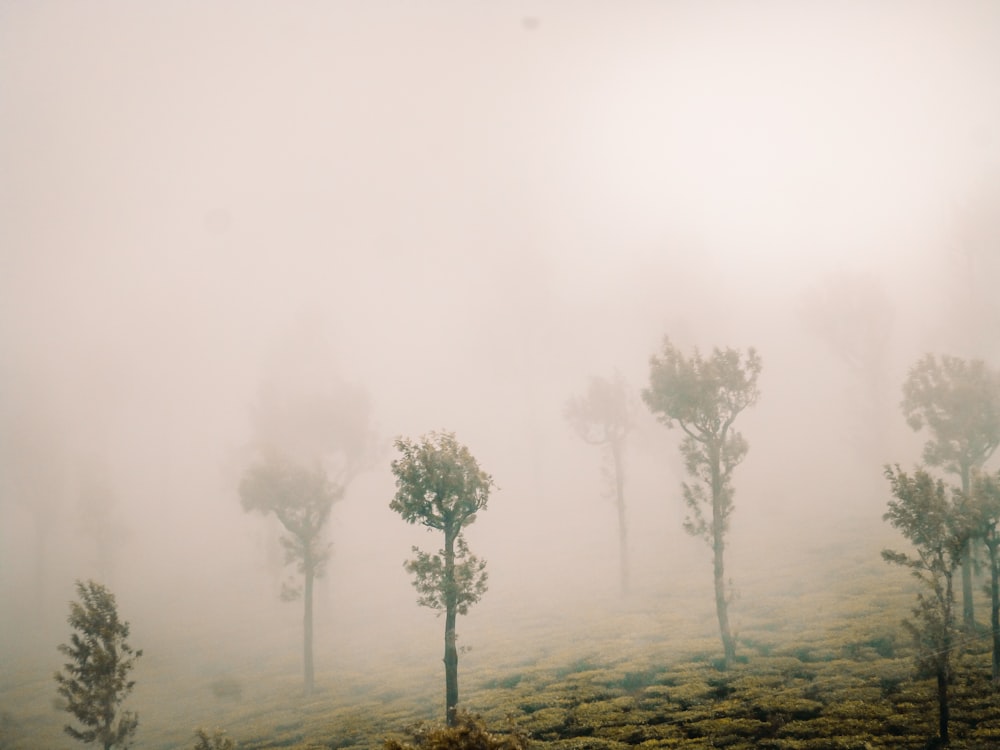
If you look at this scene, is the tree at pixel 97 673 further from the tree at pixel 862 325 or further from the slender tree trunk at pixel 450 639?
the tree at pixel 862 325

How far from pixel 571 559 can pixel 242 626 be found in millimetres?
41986

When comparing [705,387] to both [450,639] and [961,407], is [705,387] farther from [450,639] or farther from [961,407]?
[450,639]

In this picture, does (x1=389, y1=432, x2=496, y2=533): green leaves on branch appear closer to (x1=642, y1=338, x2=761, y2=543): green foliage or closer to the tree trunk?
(x1=642, y1=338, x2=761, y2=543): green foliage

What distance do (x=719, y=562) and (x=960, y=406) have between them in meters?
17.6

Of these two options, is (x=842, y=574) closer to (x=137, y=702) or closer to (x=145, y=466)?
(x=137, y=702)

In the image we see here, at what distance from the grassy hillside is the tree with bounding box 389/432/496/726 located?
239 inches

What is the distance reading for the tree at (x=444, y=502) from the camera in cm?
2661

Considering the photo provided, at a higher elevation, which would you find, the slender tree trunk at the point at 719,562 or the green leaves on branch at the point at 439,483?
the green leaves on branch at the point at 439,483

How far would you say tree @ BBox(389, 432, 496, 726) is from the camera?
87.3 ft

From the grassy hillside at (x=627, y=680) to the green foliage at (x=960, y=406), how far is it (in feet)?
31.7

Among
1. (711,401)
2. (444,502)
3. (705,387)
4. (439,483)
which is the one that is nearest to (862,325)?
(711,401)

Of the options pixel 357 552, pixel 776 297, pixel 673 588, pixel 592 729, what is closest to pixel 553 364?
pixel 776 297

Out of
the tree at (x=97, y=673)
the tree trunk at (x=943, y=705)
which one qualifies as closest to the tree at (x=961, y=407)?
the tree trunk at (x=943, y=705)

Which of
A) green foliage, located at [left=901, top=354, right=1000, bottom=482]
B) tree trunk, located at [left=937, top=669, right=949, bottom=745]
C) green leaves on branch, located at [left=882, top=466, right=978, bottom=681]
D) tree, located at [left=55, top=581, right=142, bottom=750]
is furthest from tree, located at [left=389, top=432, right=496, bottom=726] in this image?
green foliage, located at [left=901, top=354, right=1000, bottom=482]
